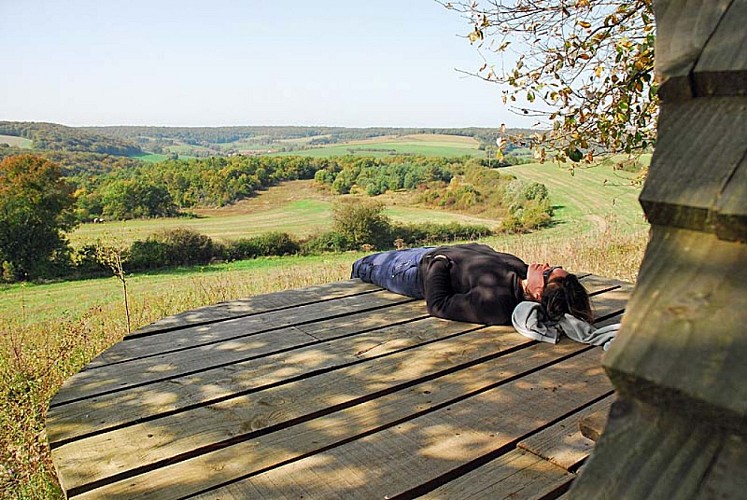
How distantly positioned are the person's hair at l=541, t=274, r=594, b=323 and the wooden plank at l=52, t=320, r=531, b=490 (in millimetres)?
357

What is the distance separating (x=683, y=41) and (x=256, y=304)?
325 cm

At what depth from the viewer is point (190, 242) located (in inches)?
1028

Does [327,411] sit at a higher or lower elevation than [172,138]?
lower

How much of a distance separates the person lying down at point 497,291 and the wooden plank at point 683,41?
2.42m

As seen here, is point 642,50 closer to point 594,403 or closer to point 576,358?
point 576,358

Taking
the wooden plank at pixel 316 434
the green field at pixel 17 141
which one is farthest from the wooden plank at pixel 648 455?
the green field at pixel 17 141

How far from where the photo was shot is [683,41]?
525 millimetres

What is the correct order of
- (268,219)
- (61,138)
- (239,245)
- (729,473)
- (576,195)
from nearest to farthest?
(729,473) < (576,195) < (239,245) < (61,138) < (268,219)

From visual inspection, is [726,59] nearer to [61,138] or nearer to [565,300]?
[565,300]

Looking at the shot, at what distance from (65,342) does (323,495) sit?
4198 millimetres

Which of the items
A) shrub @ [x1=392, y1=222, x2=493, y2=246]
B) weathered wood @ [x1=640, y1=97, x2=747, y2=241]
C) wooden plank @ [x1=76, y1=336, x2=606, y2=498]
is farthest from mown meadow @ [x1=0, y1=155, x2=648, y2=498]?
shrub @ [x1=392, y1=222, x2=493, y2=246]

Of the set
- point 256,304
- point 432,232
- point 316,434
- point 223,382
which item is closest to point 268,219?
point 432,232

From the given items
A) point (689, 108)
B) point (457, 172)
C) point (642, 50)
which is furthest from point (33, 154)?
point (689, 108)

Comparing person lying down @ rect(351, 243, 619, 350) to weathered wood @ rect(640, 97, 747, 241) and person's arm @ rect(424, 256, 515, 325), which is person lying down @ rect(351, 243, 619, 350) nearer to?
person's arm @ rect(424, 256, 515, 325)
